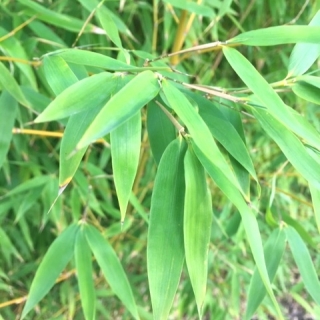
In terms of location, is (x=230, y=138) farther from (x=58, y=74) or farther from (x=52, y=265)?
(x=52, y=265)

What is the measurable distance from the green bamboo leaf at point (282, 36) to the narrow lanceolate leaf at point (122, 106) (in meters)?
0.12

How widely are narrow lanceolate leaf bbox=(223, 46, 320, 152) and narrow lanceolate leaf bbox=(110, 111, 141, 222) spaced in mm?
122

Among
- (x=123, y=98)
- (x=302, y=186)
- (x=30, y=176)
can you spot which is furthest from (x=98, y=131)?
(x=302, y=186)

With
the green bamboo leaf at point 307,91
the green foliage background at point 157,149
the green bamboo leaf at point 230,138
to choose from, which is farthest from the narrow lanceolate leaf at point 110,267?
the green bamboo leaf at point 307,91

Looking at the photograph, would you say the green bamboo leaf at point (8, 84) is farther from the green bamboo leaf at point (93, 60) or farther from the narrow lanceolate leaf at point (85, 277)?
the narrow lanceolate leaf at point (85, 277)

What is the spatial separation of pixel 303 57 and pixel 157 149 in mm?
215

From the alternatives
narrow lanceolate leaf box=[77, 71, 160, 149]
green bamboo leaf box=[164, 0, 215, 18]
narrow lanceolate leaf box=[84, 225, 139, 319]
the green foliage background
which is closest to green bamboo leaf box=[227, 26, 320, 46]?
the green foliage background

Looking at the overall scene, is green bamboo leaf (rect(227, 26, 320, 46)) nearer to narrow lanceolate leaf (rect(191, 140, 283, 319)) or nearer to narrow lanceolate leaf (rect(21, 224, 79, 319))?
narrow lanceolate leaf (rect(191, 140, 283, 319))

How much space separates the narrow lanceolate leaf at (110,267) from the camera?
27.4 inches

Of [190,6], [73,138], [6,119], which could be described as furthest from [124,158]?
[190,6]

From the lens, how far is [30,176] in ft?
3.37

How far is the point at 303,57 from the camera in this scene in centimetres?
54

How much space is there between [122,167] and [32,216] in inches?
26.6

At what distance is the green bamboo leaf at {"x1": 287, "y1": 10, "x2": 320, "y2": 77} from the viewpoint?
1.74 ft
